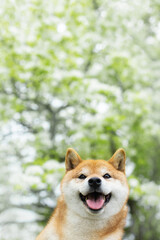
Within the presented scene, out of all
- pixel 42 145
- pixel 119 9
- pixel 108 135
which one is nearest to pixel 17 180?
pixel 42 145

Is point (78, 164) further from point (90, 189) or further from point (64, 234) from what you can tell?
point (64, 234)

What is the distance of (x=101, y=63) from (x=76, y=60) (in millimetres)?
1422

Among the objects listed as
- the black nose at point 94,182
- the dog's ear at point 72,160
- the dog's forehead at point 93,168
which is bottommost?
the black nose at point 94,182

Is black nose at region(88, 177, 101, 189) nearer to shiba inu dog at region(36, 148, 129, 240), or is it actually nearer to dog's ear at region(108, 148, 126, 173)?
shiba inu dog at region(36, 148, 129, 240)

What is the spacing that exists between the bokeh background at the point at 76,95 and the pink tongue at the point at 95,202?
3.88 meters

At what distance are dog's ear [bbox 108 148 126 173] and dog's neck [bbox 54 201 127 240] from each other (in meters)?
0.23

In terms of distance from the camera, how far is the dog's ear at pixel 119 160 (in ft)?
5.85

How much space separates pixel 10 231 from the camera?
8.67 metres

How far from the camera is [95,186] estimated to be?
5.38 feet

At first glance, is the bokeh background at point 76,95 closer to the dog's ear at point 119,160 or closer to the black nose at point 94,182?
the dog's ear at point 119,160

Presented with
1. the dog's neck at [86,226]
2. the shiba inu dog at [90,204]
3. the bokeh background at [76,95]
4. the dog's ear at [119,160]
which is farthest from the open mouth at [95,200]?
the bokeh background at [76,95]

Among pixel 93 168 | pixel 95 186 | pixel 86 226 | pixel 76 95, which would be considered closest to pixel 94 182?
pixel 95 186

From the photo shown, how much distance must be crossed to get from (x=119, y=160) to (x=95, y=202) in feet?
0.99

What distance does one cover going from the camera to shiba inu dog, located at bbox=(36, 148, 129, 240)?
65.0 inches
